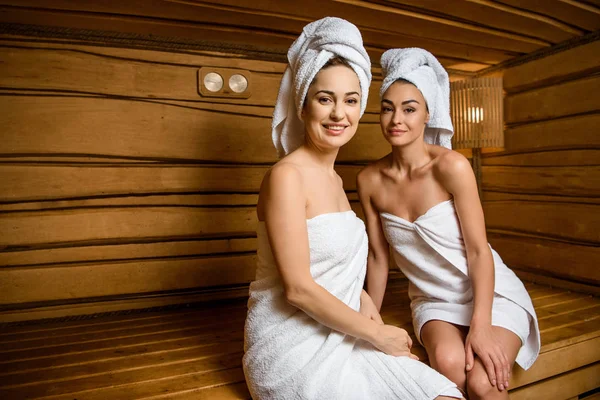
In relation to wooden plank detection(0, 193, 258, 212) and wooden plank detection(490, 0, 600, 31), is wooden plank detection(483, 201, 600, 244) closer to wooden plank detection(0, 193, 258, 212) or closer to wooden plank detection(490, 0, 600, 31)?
wooden plank detection(490, 0, 600, 31)

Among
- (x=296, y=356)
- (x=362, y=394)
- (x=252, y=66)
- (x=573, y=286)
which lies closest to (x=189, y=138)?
(x=252, y=66)

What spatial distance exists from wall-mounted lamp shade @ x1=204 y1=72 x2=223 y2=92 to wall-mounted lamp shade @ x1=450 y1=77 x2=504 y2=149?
5.11ft

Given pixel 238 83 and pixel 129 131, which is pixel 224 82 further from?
pixel 129 131

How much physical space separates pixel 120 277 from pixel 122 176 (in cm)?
55

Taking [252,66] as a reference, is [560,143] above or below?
below

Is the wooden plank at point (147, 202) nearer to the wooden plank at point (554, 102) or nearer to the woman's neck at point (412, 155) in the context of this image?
the woman's neck at point (412, 155)

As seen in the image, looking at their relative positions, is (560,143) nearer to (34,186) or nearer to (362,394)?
(362,394)

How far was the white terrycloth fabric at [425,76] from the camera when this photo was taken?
1918 millimetres

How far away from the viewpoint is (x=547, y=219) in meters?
2.96

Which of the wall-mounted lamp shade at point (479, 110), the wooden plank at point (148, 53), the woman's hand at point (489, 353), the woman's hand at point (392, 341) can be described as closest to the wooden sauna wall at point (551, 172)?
the wall-mounted lamp shade at point (479, 110)

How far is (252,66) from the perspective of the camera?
8.93 feet

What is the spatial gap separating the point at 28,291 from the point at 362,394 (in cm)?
185

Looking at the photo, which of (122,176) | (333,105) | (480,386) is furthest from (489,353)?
(122,176)

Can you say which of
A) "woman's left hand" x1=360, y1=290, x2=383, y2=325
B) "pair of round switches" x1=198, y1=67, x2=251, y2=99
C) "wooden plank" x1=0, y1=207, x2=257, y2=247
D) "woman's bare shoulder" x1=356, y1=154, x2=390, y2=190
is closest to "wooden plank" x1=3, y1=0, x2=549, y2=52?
"pair of round switches" x1=198, y1=67, x2=251, y2=99
